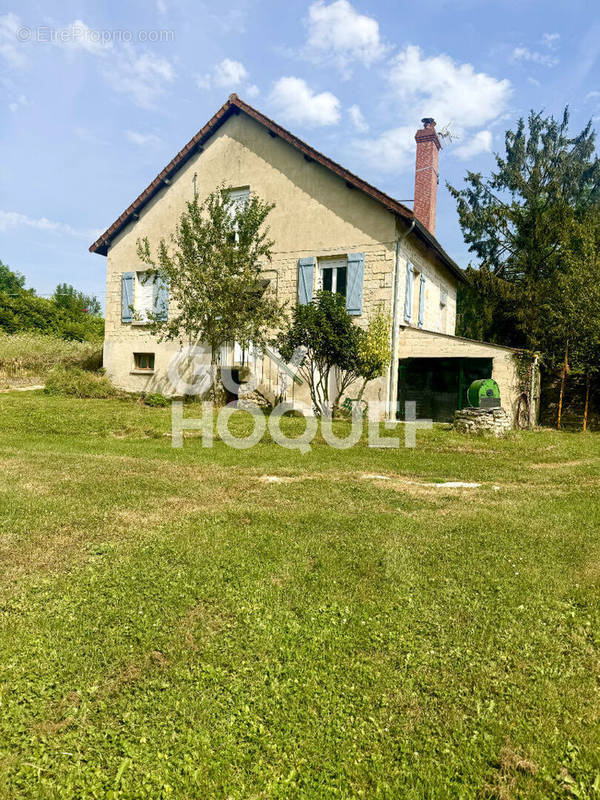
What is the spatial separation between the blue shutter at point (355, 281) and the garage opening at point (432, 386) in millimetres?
3226

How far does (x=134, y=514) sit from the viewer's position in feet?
16.1

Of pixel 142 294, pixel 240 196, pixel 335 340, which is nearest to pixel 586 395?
pixel 335 340

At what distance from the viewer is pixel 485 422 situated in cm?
1079

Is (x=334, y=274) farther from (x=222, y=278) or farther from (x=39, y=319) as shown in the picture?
(x=39, y=319)

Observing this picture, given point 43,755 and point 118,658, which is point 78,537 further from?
point 43,755

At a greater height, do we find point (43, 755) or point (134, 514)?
point (134, 514)

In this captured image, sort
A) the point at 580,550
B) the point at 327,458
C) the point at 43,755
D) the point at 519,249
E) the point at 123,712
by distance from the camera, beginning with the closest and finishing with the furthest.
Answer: the point at 43,755
the point at 123,712
the point at 580,550
the point at 327,458
the point at 519,249

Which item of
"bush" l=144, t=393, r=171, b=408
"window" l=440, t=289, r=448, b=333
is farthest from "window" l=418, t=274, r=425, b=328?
"bush" l=144, t=393, r=171, b=408

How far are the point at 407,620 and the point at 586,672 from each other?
3.32 feet

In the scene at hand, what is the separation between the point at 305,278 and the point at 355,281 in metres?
1.65

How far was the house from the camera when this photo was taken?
45.5ft

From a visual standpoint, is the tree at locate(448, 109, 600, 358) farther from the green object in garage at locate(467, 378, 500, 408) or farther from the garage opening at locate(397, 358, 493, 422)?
the green object in garage at locate(467, 378, 500, 408)

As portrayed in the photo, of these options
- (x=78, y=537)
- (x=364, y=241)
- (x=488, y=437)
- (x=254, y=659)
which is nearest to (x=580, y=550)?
(x=254, y=659)

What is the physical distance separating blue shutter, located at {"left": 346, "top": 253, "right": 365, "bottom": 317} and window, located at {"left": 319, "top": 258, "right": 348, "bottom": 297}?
368 mm
